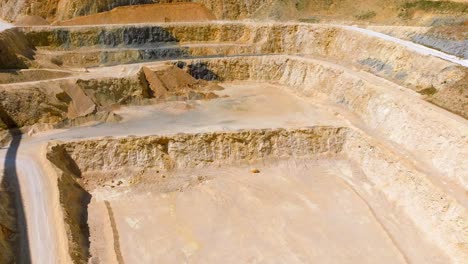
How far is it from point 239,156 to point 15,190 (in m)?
10.5

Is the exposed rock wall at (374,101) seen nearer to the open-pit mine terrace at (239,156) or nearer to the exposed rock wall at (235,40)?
the open-pit mine terrace at (239,156)

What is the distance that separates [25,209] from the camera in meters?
14.8

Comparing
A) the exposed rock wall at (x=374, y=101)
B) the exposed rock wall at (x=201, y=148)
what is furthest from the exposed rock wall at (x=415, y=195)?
the exposed rock wall at (x=201, y=148)

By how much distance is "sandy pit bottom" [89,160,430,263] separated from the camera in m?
14.9

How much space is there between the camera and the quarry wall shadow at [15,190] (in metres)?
12.9

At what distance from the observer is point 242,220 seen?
16.8 meters

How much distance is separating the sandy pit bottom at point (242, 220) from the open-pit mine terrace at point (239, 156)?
71mm

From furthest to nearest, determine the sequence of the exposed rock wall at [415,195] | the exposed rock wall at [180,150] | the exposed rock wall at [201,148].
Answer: the exposed rock wall at [201,148] < the exposed rock wall at [180,150] < the exposed rock wall at [415,195]

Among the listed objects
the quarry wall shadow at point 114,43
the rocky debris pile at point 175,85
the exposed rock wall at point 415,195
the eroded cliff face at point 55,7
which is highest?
the eroded cliff face at point 55,7

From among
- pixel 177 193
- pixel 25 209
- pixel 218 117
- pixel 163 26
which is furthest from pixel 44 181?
pixel 163 26

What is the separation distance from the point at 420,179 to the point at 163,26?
24962 mm

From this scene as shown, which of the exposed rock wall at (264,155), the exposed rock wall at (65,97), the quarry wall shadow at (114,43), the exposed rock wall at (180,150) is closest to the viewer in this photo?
the exposed rock wall at (264,155)

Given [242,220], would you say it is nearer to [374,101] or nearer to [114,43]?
[374,101]

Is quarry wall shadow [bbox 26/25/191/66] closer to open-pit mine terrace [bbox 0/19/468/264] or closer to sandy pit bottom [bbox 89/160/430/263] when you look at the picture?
open-pit mine terrace [bbox 0/19/468/264]
